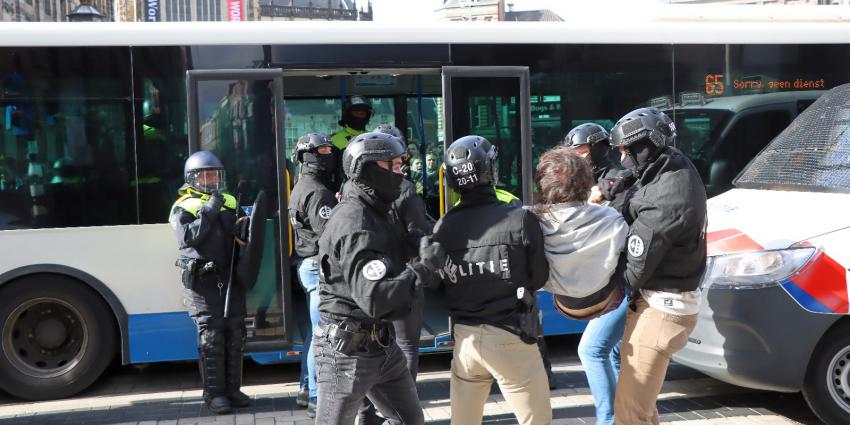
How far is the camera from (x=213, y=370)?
6.11m

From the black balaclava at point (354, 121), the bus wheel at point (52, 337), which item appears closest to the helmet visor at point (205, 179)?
the bus wheel at point (52, 337)

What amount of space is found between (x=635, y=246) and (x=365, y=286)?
128cm

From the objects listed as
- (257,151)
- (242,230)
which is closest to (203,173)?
(242,230)

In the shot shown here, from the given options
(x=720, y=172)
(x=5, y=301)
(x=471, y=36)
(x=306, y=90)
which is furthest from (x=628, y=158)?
(x=306, y=90)

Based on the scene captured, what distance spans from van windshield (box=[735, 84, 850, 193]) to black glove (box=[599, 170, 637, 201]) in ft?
4.55

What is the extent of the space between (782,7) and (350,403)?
7.54m

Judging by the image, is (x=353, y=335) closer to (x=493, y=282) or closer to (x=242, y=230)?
(x=493, y=282)

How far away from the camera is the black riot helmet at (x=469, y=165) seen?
3.75m

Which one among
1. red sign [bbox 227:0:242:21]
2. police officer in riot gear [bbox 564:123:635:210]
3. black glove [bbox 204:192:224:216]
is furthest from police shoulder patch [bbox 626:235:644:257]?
red sign [bbox 227:0:242:21]

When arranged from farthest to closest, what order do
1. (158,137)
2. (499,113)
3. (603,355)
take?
(499,113)
(158,137)
(603,355)

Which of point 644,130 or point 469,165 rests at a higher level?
point 644,130

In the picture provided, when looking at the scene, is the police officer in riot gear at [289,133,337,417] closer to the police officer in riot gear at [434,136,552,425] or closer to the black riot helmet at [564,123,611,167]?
the black riot helmet at [564,123,611,167]

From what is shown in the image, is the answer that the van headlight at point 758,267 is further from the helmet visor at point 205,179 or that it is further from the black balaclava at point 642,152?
the helmet visor at point 205,179

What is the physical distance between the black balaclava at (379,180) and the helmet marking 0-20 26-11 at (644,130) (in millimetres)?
1214
